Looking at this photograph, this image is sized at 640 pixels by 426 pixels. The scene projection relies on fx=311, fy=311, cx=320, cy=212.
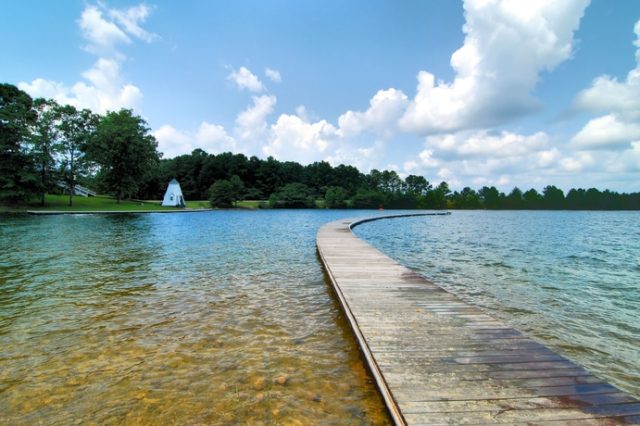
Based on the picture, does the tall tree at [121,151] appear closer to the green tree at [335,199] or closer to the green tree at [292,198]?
the green tree at [292,198]

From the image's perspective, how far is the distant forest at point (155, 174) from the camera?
3797 centimetres

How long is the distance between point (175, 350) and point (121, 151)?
55.3 metres

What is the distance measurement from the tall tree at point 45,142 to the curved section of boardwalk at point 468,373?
4933 cm

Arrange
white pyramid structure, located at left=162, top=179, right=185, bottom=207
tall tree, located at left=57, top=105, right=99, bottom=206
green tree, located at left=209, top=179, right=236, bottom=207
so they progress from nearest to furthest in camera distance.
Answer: tall tree, located at left=57, top=105, right=99, bottom=206 → white pyramid structure, located at left=162, top=179, right=185, bottom=207 → green tree, located at left=209, top=179, right=236, bottom=207

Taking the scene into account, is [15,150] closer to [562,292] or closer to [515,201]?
[562,292]

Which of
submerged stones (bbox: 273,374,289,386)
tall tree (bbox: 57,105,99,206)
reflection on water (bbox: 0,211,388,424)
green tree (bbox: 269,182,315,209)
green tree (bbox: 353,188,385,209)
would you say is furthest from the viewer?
green tree (bbox: 353,188,385,209)

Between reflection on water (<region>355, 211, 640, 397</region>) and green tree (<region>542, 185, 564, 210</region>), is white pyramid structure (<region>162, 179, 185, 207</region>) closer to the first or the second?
reflection on water (<region>355, 211, 640, 397</region>)

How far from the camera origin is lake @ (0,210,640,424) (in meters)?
3.43

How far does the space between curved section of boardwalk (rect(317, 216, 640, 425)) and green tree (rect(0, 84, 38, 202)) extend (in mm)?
46864

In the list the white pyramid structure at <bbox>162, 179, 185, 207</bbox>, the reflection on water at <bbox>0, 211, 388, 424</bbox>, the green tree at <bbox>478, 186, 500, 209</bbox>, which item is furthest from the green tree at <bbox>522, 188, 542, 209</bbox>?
the reflection on water at <bbox>0, 211, 388, 424</bbox>

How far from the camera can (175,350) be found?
4684mm

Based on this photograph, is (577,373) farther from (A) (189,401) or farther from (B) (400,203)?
(B) (400,203)

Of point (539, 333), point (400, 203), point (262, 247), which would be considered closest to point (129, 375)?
point (539, 333)

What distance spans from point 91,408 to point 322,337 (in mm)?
3170
